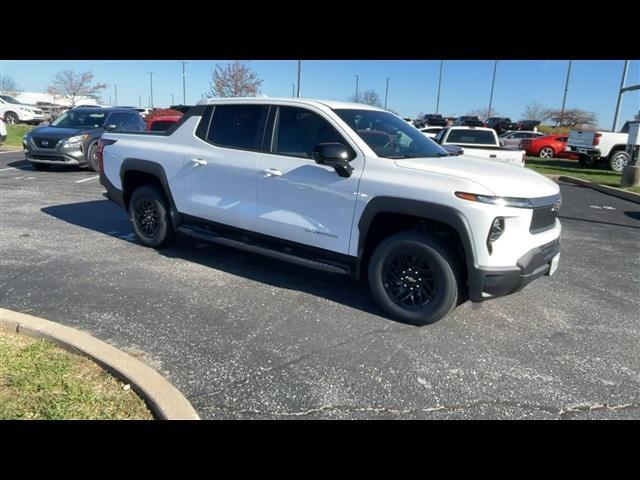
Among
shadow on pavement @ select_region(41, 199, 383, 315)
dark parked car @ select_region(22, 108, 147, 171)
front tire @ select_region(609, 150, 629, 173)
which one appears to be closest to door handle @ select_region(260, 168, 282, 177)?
shadow on pavement @ select_region(41, 199, 383, 315)

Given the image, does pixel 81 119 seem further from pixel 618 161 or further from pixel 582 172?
pixel 618 161

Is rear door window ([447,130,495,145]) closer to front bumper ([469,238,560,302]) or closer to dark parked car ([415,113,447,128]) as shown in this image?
front bumper ([469,238,560,302])

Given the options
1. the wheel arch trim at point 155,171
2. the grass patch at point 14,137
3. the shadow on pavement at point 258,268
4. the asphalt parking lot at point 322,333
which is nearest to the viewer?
the asphalt parking lot at point 322,333

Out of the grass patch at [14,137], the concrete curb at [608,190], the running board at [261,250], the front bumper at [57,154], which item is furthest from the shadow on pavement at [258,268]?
the grass patch at [14,137]

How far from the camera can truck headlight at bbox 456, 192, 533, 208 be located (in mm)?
3416

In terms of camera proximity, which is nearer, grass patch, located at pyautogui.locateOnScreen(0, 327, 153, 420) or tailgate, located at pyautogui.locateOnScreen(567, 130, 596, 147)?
grass patch, located at pyautogui.locateOnScreen(0, 327, 153, 420)

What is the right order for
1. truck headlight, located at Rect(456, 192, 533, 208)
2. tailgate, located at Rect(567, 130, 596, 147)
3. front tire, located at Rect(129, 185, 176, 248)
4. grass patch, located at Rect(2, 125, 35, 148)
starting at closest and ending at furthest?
truck headlight, located at Rect(456, 192, 533, 208), front tire, located at Rect(129, 185, 176, 248), grass patch, located at Rect(2, 125, 35, 148), tailgate, located at Rect(567, 130, 596, 147)

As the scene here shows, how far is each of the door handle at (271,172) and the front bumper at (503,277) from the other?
1.96 meters

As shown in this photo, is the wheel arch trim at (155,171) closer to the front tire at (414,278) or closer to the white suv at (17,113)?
the front tire at (414,278)

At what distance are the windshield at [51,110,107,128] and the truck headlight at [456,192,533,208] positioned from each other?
454 inches

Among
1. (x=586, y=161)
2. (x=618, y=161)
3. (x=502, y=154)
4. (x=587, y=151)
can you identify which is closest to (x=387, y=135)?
(x=502, y=154)

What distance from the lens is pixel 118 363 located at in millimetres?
2926

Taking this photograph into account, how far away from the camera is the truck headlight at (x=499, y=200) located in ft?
11.2
